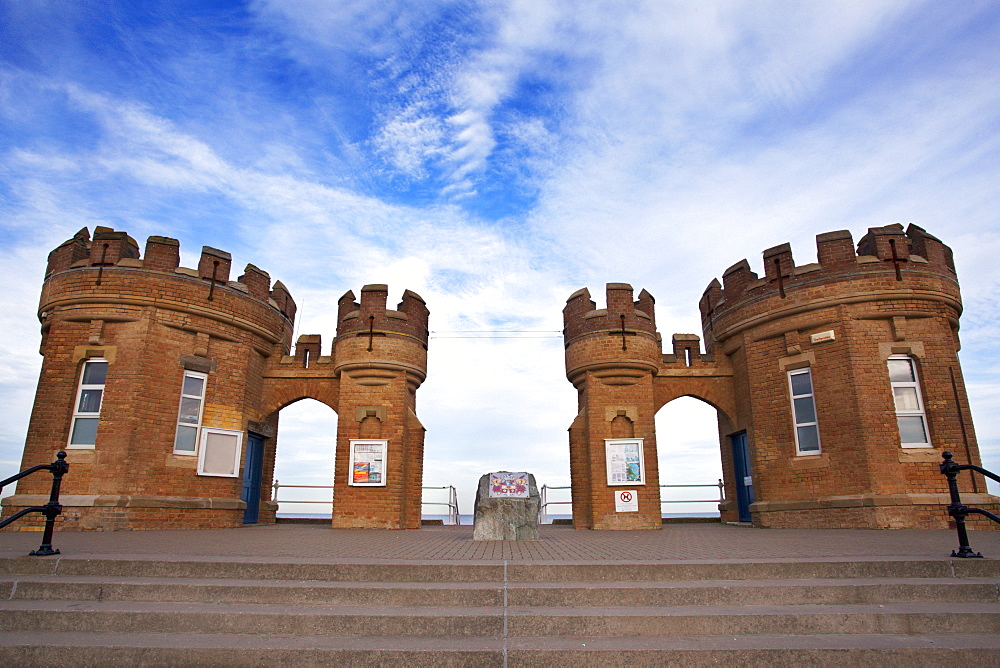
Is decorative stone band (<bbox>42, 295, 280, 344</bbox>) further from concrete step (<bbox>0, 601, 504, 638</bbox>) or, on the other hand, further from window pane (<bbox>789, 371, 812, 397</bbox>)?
window pane (<bbox>789, 371, 812, 397</bbox>)

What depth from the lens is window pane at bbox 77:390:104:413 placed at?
13742mm

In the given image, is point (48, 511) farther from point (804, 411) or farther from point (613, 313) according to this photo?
point (804, 411)

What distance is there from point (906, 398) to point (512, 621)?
42.1 ft

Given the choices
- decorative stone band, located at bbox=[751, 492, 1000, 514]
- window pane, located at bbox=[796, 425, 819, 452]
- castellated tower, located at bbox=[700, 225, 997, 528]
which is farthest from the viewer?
window pane, located at bbox=[796, 425, 819, 452]

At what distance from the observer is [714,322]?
683 inches

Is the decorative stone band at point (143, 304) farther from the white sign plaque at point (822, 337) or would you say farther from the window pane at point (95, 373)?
the white sign plaque at point (822, 337)

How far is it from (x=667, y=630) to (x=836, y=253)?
12721 millimetres

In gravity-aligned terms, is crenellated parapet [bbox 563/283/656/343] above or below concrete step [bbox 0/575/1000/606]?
above

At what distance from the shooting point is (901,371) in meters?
13.8

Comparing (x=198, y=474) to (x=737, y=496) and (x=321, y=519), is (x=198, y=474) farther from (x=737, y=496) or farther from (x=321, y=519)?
(x=737, y=496)

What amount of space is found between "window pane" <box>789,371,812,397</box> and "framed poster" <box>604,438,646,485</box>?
4.06 m

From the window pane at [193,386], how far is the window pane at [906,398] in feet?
54.9

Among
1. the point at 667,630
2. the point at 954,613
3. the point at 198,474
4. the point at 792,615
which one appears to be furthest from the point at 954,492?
the point at 198,474

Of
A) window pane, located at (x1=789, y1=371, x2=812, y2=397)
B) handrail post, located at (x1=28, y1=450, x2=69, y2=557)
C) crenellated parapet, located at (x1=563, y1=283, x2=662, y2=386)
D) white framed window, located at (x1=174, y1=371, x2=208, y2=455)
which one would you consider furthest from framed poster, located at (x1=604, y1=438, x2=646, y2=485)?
handrail post, located at (x1=28, y1=450, x2=69, y2=557)
